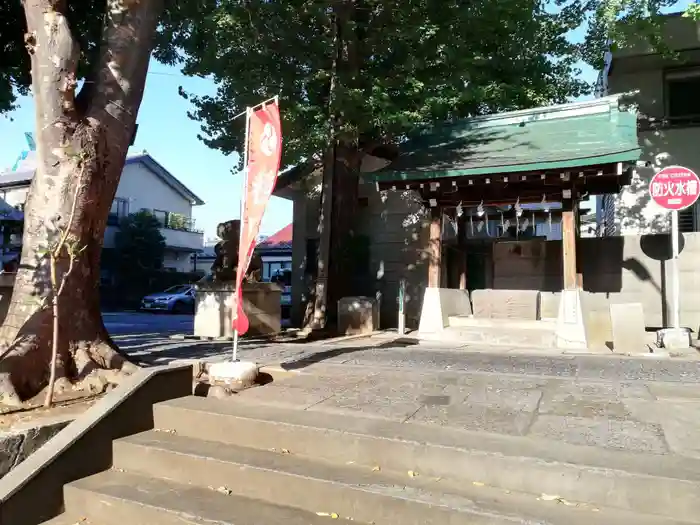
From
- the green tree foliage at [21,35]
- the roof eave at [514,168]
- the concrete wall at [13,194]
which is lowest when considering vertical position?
the roof eave at [514,168]

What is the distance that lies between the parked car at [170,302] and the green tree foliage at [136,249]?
11.1 feet

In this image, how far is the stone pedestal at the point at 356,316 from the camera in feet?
42.8

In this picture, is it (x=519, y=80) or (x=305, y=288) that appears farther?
(x=305, y=288)

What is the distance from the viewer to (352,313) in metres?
13.1

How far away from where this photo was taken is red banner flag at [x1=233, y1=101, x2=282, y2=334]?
574 cm

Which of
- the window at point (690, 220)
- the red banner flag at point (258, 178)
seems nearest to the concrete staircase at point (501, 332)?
the window at point (690, 220)

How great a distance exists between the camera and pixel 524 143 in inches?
437

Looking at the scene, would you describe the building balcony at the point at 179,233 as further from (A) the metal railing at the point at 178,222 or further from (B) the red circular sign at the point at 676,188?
(B) the red circular sign at the point at 676,188

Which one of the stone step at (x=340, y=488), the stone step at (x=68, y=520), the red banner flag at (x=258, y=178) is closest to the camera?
the stone step at (x=340, y=488)

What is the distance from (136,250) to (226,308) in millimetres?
21507

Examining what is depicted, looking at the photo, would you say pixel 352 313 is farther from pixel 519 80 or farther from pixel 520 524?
pixel 520 524

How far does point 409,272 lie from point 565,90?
726 cm

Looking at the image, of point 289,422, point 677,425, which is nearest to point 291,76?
point 289,422

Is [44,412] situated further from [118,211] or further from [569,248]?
[118,211]
